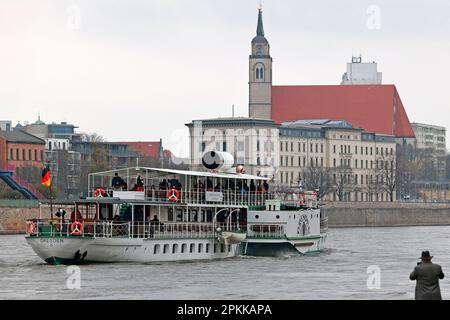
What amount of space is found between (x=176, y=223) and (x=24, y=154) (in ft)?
364

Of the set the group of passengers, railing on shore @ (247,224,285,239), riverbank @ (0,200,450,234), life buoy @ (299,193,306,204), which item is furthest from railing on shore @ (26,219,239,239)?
riverbank @ (0,200,450,234)

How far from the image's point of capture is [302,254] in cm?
7412

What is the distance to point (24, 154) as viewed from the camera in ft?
574

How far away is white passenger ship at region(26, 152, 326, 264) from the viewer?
61500 mm

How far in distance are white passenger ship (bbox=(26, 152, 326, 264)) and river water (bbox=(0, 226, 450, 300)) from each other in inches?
35.2

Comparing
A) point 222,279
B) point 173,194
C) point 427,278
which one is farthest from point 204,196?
point 427,278

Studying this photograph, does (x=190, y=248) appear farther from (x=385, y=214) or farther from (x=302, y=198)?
(x=385, y=214)

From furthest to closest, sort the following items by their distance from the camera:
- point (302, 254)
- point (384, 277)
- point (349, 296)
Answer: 1. point (302, 254)
2. point (384, 277)
3. point (349, 296)

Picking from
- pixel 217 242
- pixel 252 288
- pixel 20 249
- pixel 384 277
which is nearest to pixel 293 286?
pixel 252 288

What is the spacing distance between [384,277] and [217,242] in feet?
37.6

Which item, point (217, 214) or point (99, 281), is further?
point (217, 214)
